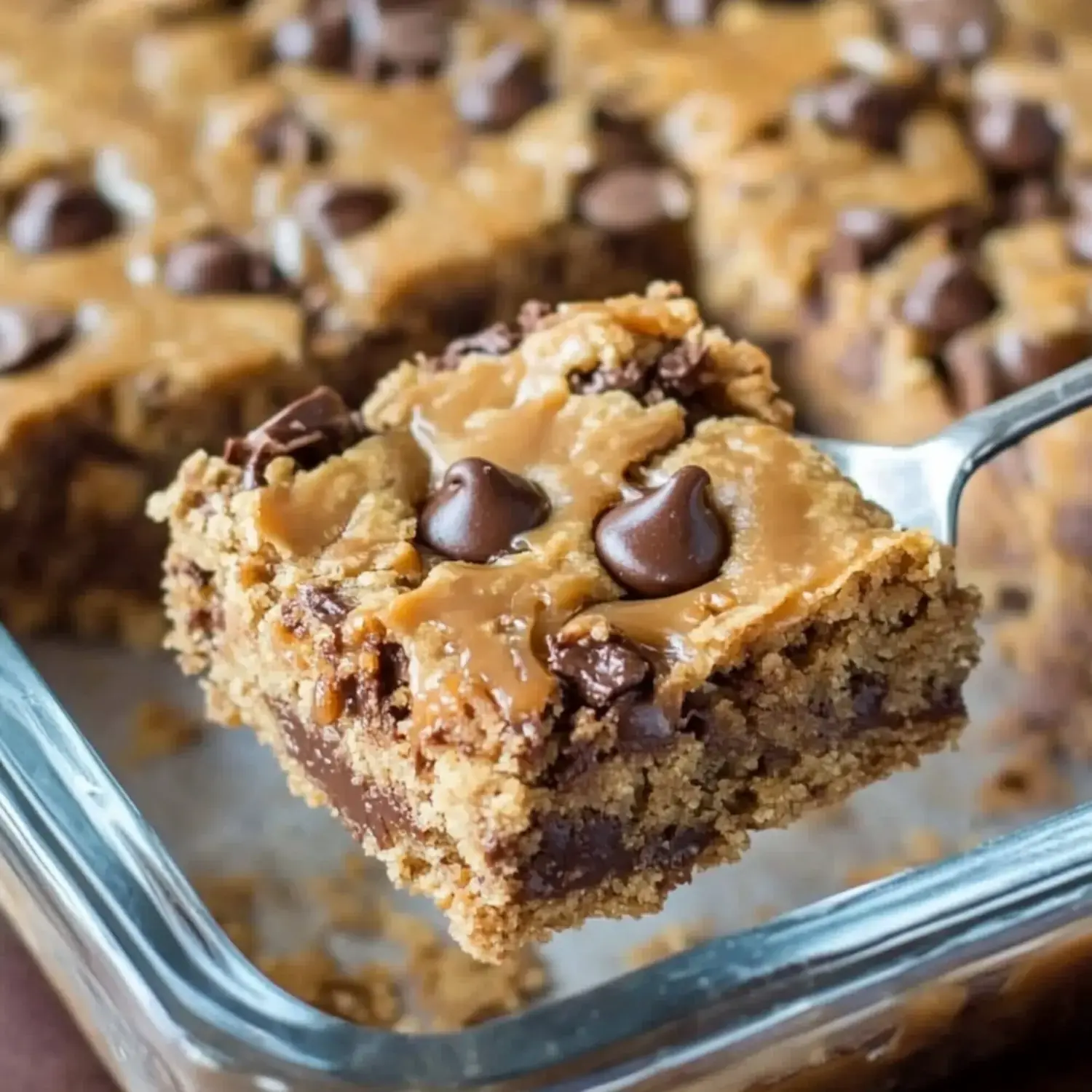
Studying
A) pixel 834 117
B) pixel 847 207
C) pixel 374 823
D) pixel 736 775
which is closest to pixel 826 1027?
pixel 736 775

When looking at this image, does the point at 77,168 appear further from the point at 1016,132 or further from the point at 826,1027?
the point at 826,1027

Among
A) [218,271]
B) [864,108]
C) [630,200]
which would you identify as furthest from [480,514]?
[864,108]

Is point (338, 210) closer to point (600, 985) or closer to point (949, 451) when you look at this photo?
point (949, 451)

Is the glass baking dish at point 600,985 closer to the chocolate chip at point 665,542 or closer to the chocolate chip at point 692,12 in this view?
the chocolate chip at point 665,542

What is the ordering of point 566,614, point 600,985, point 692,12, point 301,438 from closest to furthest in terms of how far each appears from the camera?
point 600,985 → point 566,614 → point 301,438 → point 692,12

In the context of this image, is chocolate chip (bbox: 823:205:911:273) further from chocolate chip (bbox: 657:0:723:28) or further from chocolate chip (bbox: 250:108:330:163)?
chocolate chip (bbox: 250:108:330:163)

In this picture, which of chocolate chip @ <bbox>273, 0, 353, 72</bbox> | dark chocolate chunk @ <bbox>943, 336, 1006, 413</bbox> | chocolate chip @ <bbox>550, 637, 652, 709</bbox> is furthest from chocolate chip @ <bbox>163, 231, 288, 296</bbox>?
chocolate chip @ <bbox>550, 637, 652, 709</bbox>
